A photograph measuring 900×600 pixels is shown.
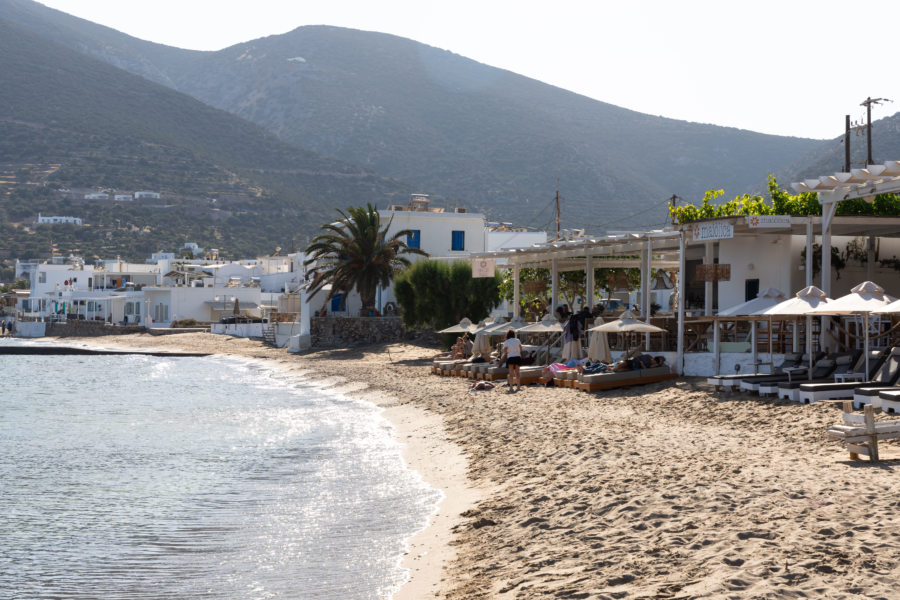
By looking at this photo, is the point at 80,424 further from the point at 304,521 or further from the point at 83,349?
the point at 83,349

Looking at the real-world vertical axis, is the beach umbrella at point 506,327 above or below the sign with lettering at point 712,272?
below

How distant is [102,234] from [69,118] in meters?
27.3

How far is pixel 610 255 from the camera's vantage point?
2348 centimetres

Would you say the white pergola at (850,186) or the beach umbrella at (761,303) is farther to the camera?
the beach umbrella at (761,303)

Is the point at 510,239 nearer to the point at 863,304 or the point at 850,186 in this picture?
the point at 850,186

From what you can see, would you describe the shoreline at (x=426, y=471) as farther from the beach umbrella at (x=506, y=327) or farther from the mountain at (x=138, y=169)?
the mountain at (x=138, y=169)

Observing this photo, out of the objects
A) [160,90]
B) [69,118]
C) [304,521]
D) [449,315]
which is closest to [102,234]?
[69,118]

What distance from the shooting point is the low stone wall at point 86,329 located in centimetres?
6806

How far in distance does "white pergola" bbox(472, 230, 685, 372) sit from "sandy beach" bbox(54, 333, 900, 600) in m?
4.32

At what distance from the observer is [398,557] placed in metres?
8.38

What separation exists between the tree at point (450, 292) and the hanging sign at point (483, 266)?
758 centimetres

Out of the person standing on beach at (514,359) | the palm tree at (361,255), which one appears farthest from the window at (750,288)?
the palm tree at (361,255)

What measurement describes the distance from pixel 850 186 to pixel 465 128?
13214 centimetres

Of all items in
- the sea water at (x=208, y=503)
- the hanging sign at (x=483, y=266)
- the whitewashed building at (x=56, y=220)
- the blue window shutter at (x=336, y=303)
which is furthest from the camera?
the whitewashed building at (x=56, y=220)
